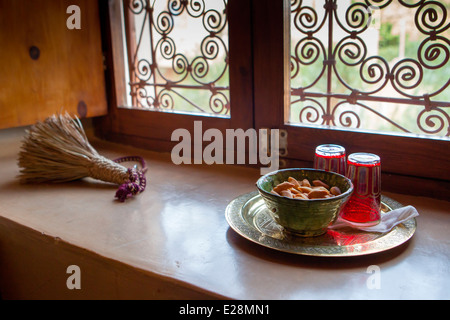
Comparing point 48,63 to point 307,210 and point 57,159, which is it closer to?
point 57,159

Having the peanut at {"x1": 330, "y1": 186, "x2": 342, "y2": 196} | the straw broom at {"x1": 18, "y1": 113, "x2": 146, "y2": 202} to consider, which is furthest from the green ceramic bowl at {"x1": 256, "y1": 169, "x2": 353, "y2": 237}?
the straw broom at {"x1": 18, "y1": 113, "x2": 146, "y2": 202}

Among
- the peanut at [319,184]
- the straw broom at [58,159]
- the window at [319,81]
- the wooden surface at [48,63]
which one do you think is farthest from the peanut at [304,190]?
the wooden surface at [48,63]

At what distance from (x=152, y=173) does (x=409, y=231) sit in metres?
0.65

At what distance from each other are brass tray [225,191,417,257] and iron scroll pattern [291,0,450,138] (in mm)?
223

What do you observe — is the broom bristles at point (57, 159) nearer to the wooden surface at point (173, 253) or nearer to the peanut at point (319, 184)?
the wooden surface at point (173, 253)

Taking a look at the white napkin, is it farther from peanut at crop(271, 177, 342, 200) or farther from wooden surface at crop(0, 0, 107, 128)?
wooden surface at crop(0, 0, 107, 128)

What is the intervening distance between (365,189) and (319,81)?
0.36m

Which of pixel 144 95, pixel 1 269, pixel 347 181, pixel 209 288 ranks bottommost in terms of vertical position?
pixel 1 269

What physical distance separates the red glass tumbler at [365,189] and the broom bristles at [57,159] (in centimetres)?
54

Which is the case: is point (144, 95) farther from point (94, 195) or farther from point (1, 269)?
point (1, 269)

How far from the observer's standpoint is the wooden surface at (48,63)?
1130 mm

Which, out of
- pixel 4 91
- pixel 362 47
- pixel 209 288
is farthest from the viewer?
pixel 4 91

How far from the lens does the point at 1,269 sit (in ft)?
3.16
